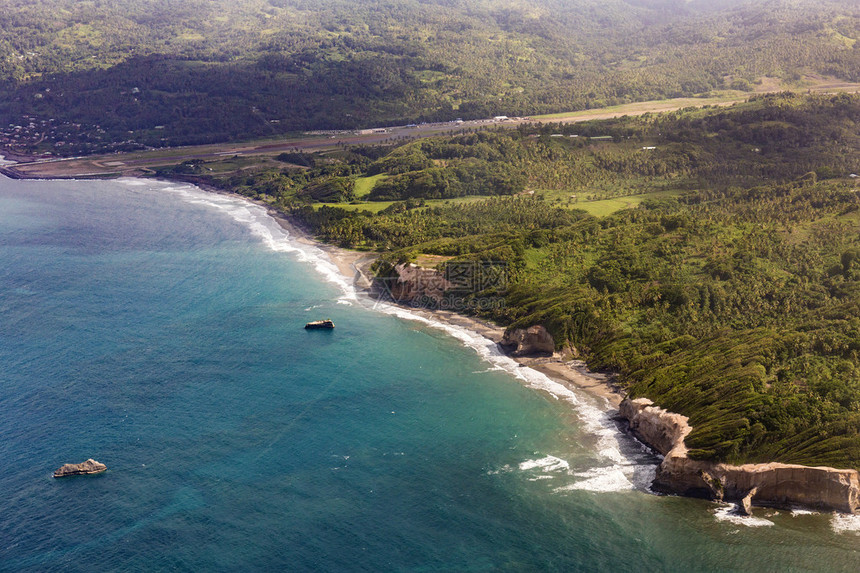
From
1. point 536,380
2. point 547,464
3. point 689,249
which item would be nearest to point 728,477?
point 547,464

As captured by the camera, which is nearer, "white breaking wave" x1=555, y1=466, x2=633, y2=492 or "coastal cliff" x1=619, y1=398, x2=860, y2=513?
"coastal cliff" x1=619, y1=398, x2=860, y2=513

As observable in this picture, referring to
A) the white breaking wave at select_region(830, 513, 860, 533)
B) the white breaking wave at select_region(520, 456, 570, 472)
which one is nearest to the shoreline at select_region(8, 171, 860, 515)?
the white breaking wave at select_region(830, 513, 860, 533)

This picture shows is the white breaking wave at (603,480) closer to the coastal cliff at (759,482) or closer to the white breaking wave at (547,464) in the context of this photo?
the white breaking wave at (547,464)

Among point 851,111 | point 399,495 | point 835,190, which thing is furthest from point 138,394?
point 851,111

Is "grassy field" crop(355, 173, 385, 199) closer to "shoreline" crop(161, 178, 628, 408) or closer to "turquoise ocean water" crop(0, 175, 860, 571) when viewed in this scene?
"shoreline" crop(161, 178, 628, 408)

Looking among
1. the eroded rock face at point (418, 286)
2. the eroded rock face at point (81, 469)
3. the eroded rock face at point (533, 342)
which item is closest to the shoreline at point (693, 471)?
the eroded rock face at point (533, 342)

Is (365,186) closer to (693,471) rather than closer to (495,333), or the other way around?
(495,333)
